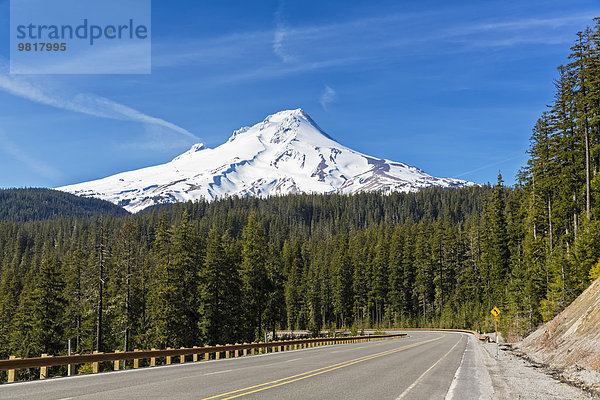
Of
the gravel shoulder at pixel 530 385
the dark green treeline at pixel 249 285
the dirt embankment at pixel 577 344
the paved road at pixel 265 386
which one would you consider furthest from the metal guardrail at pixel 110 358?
the dirt embankment at pixel 577 344

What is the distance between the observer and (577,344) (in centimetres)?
2023

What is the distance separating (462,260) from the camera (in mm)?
100812

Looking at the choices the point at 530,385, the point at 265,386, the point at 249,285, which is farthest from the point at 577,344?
the point at 249,285

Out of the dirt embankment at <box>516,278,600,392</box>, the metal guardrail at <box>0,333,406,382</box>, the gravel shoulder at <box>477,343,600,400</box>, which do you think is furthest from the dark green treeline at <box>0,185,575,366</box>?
the gravel shoulder at <box>477,343,600,400</box>

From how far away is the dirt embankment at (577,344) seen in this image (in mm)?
16547

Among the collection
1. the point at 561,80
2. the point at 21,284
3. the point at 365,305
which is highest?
the point at 561,80

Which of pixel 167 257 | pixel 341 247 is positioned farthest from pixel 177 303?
pixel 341 247

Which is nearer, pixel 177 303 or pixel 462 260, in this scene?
pixel 177 303

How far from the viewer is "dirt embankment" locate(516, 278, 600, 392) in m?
16.5

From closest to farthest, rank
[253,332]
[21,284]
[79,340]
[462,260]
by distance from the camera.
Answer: [79,340] < [253,332] < [21,284] < [462,260]

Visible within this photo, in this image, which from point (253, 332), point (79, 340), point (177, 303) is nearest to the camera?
point (177, 303)

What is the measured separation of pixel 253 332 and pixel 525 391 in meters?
50.7

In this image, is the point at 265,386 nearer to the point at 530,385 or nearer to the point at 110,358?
the point at 530,385

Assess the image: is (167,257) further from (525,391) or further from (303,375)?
(525,391)
